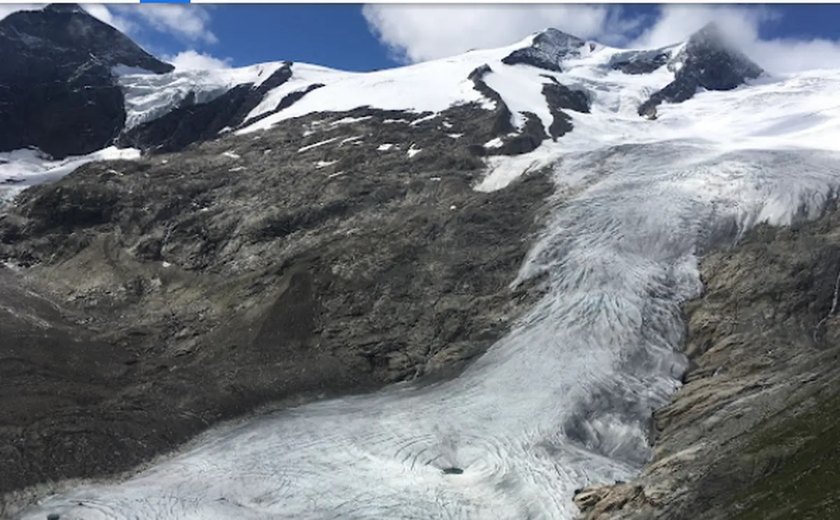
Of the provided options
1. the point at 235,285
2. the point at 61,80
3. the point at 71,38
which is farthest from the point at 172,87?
the point at 235,285

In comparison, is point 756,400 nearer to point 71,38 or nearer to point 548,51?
point 71,38

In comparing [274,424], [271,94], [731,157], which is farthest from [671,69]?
[274,424]

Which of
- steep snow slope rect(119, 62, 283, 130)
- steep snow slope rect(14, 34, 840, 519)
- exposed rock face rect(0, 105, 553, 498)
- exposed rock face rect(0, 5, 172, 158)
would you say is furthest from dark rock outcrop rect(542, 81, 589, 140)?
exposed rock face rect(0, 5, 172, 158)

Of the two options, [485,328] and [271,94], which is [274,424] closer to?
[485,328]

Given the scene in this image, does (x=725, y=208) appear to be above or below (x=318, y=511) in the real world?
above

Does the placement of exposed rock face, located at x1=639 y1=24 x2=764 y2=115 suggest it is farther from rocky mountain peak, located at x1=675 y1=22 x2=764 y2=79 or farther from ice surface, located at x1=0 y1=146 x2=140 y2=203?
ice surface, located at x1=0 y1=146 x2=140 y2=203

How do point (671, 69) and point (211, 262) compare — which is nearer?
point (211, 262)

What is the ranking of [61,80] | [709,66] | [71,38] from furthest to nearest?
[709,66] < [71,38] < [61,80]
